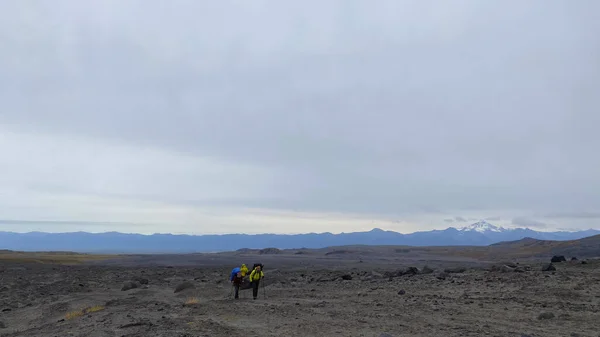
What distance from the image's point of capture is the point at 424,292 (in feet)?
77.9

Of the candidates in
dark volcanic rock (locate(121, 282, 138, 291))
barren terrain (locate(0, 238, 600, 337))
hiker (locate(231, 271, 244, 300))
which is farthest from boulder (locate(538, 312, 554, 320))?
dark volcanic rock (locate(121, 282, 138, 291))

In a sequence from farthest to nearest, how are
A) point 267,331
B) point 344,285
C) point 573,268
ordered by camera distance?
point 573,268 < point 344,285 < point 267,331

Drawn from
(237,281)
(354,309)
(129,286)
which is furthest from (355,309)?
(129,286)

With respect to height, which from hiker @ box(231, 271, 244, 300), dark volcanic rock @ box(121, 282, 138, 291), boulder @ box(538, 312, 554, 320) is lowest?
boulder @ box(538, 312, 554, 320)

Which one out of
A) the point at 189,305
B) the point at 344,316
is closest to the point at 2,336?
the point at 189,305

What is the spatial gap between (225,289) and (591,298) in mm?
17802

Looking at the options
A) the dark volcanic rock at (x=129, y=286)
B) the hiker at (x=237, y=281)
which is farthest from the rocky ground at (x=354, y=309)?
the hiker at (x=237, y=281)

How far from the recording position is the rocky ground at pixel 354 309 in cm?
1480

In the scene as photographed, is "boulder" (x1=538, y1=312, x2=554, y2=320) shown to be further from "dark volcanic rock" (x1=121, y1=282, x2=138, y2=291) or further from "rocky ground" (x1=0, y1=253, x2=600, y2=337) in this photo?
"dark volcanic rock" (x1=121, y1=282, x2=138, y2=291)

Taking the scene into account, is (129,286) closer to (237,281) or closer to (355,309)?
(237,281)

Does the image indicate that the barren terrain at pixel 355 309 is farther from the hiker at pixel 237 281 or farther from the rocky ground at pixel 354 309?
the hiker at pixel 237 281

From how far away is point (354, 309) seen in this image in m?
18.9

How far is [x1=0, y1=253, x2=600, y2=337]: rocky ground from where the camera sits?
14797 millimetres

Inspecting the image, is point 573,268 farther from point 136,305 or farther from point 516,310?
point 136,305
